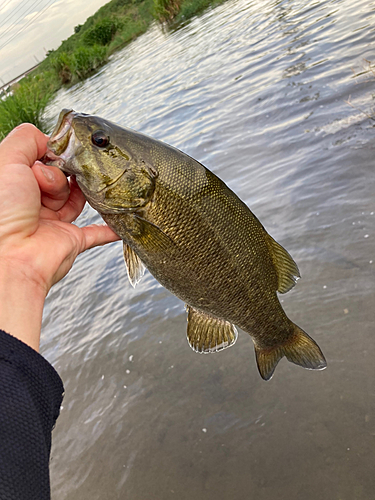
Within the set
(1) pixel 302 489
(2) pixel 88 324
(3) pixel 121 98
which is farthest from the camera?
(3) pixel 121 98

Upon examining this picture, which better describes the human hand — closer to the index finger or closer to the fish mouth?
the index finger

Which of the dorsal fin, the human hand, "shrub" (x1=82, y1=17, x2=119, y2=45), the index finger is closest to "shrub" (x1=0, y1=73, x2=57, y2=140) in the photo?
the index finger

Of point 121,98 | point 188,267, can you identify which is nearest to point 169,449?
point 188,267

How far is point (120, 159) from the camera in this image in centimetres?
249

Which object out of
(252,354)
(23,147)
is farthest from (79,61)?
(23,147)

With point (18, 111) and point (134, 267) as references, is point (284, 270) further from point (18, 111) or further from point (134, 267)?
point (18, 111)

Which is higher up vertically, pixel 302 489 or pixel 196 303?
pixel 196 303

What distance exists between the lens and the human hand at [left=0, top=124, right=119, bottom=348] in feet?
7.20

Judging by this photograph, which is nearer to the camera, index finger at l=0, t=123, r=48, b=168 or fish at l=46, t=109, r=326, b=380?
fish at l=46, t=109, r=326, b=380

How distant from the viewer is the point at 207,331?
2.85 metres

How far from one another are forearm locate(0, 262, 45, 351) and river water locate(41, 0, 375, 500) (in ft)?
7.15

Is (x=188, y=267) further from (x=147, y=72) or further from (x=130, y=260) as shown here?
(x=147, y=72)

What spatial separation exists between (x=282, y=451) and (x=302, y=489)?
1.08ft

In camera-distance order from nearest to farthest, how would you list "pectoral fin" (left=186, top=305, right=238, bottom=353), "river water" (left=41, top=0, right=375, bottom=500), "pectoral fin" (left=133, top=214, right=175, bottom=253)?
"pectoral fin" (left=133, top=214, right=175, bottom=253) < "pectoral fin" (left=186, top=305, right=238, bottom=353) < "river water" (left=41, top=0, right=375, bottom=500)
